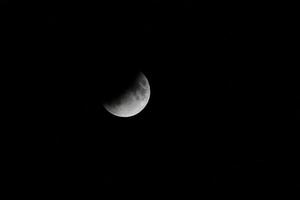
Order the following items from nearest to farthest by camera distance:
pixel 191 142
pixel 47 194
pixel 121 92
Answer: pixel 121 92 → pixel 47 194 → pixel 191 142

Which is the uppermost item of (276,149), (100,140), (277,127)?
(100,140)

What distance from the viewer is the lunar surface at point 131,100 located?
4457 millimetres

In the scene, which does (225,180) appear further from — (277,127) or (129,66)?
(129,66)

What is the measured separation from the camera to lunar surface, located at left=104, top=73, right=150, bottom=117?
4.46 meters

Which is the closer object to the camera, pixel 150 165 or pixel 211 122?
pixel 211 122

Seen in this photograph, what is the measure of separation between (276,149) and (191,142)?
197cm

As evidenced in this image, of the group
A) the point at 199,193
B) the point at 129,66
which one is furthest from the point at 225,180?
the point at 129,66

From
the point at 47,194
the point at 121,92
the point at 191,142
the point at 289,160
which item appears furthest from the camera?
the point at 191,142

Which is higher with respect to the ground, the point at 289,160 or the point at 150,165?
the point at 150,165

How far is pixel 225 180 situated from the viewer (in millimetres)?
6125

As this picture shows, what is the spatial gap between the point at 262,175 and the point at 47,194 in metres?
5.14

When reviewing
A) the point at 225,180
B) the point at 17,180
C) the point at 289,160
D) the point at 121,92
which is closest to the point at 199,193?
the point at 225,180

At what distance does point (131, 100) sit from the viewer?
4.48m

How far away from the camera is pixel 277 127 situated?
5.75 metres
